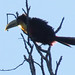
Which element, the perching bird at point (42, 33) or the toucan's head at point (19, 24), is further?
the toucan's head at point (19, 24)

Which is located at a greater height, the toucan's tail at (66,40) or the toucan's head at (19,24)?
the toucan's head at (19,24)

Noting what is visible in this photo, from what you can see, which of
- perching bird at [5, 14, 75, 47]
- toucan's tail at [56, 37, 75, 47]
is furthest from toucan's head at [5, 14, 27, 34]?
toucan's tail at [56, 37, 75, 47]

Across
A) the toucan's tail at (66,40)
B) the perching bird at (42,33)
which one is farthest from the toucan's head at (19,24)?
the toucan's tail at (66,40)

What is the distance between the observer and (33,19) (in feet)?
15.0

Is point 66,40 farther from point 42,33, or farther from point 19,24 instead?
point 19,24

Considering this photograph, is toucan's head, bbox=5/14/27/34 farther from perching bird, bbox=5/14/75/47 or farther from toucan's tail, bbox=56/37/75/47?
toucan's tail, bbox=56/37/75/47

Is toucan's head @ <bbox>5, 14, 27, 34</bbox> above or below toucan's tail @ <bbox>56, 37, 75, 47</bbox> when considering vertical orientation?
above

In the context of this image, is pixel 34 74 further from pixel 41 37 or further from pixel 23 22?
pixel 23 22

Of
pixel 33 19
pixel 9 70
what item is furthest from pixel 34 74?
pixel 33 19

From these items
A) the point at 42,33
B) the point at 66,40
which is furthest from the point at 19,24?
the point at 66,40

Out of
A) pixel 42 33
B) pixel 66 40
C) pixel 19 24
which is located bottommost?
pixel 66 40

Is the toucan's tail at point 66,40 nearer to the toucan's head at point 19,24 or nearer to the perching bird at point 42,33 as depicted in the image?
the perching bird at point 42,33

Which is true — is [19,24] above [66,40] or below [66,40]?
above

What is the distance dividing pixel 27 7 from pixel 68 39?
1.77 meters
